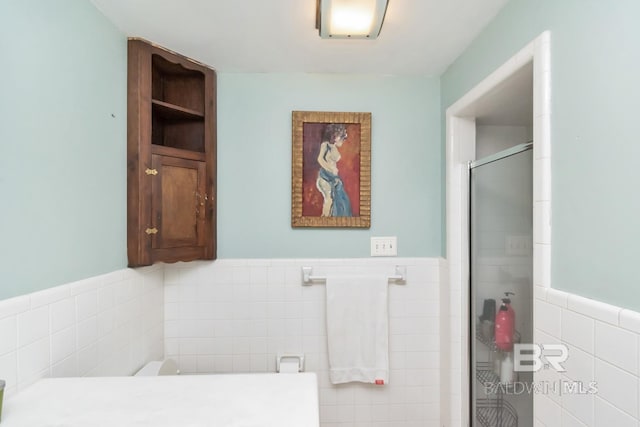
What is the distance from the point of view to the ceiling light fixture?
1.17 m

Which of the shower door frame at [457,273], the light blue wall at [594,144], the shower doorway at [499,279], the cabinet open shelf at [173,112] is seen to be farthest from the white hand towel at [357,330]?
the cabinet open shelf at [173,112]

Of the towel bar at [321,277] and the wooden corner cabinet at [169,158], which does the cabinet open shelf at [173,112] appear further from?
the towel bar at [321,277]

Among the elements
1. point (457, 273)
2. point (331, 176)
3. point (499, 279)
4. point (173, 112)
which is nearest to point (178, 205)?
point (173, 112)

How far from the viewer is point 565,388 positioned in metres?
0.92

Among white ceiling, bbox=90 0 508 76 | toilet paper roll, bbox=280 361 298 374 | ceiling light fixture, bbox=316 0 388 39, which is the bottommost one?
toilet paper roll, bbox=280 361 298 374

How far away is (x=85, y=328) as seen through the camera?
1174 mm

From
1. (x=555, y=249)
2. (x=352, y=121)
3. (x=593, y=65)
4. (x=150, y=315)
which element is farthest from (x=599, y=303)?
(x=150, y=315)

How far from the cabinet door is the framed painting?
1.68ft

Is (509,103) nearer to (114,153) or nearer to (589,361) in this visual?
(589,361)

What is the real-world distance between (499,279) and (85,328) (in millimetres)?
1778

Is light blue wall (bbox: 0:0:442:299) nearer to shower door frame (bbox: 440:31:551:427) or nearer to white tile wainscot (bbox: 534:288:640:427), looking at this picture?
shower door frame (bbox: 440:31:551:427)

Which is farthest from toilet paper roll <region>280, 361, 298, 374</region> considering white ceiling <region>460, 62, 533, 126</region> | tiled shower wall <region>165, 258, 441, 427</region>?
white ceiling <region>460, 62, 533, 126</region>

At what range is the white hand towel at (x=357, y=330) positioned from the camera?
175 cm

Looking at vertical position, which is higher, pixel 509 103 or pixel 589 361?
pixel 509 103
